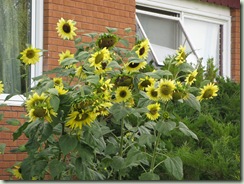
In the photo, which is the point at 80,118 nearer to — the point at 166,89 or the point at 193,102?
the point at 166,89

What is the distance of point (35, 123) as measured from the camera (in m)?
6.06

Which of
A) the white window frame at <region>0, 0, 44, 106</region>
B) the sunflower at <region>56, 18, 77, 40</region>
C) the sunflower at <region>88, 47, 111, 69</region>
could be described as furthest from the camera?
the white window frame at <region>0, 0, 44, 106</region>

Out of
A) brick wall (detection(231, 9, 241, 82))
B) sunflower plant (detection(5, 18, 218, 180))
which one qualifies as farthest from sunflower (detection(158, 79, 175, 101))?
brick wall (detection(231, 9, 241, 82))

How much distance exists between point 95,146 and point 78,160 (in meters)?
0.18

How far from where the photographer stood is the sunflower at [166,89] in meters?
6.27

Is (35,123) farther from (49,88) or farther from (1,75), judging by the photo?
(1,75)

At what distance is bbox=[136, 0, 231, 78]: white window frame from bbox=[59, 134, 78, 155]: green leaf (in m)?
5.33

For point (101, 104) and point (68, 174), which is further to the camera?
point (68, 174)

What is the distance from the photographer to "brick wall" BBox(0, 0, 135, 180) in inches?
350

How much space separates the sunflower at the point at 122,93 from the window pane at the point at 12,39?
2905 millimetres

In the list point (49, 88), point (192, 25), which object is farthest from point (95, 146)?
point (192, 25)

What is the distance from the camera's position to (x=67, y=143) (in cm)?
597

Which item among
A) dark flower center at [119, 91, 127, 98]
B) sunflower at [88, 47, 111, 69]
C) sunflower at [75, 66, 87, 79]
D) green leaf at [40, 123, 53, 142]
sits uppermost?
sunflower at [88, 47, 111, 69]

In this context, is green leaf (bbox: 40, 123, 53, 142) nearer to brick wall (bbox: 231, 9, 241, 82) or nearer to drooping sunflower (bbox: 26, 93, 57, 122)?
drooping sunflower (bbox: 26, 93, 57, 122)
